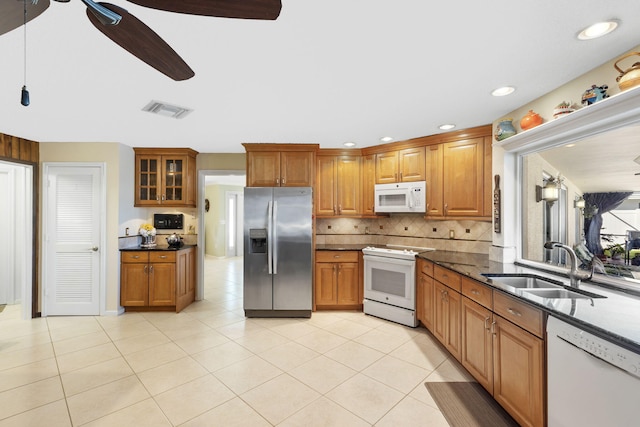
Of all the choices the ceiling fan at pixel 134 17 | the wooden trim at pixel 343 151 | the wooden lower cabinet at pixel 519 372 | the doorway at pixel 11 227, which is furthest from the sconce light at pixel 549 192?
the doorway at pixel 11 227

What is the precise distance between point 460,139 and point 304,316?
2.86 metres

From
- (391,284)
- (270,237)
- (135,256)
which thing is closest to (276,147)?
(270,237)

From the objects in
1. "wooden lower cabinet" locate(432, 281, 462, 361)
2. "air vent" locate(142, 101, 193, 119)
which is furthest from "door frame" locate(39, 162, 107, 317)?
"wooden lower cabinet" locate(432, 281, 462, 361)

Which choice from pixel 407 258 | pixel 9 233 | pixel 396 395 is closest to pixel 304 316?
pixel 407 258

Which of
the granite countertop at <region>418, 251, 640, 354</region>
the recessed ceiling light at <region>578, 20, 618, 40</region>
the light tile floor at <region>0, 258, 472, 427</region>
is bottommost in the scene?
the light tile floor at <region>0, 258, 472, 427</region>

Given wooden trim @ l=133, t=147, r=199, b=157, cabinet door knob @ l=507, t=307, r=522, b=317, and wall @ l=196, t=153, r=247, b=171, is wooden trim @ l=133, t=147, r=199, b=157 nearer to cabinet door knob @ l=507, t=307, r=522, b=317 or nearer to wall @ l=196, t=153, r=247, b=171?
wall @ l=196, t=153, r=247, b=171

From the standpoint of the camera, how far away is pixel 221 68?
1.89 metres

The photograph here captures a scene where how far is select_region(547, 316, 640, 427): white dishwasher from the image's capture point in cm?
114

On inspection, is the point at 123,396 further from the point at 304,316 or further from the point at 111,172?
the point at 111,172

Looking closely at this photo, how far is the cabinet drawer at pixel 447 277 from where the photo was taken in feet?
8.21

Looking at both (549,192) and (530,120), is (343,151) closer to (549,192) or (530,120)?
(530,120)

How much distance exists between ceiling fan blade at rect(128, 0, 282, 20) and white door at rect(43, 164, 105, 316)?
3.66 metres

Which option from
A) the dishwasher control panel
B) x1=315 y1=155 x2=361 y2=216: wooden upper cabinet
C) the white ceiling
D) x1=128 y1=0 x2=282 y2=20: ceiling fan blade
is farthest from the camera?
x1=315 y1=155 x2=361 y2=216: wooden upper cabinet

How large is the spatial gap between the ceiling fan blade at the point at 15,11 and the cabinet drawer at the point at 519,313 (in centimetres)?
259
